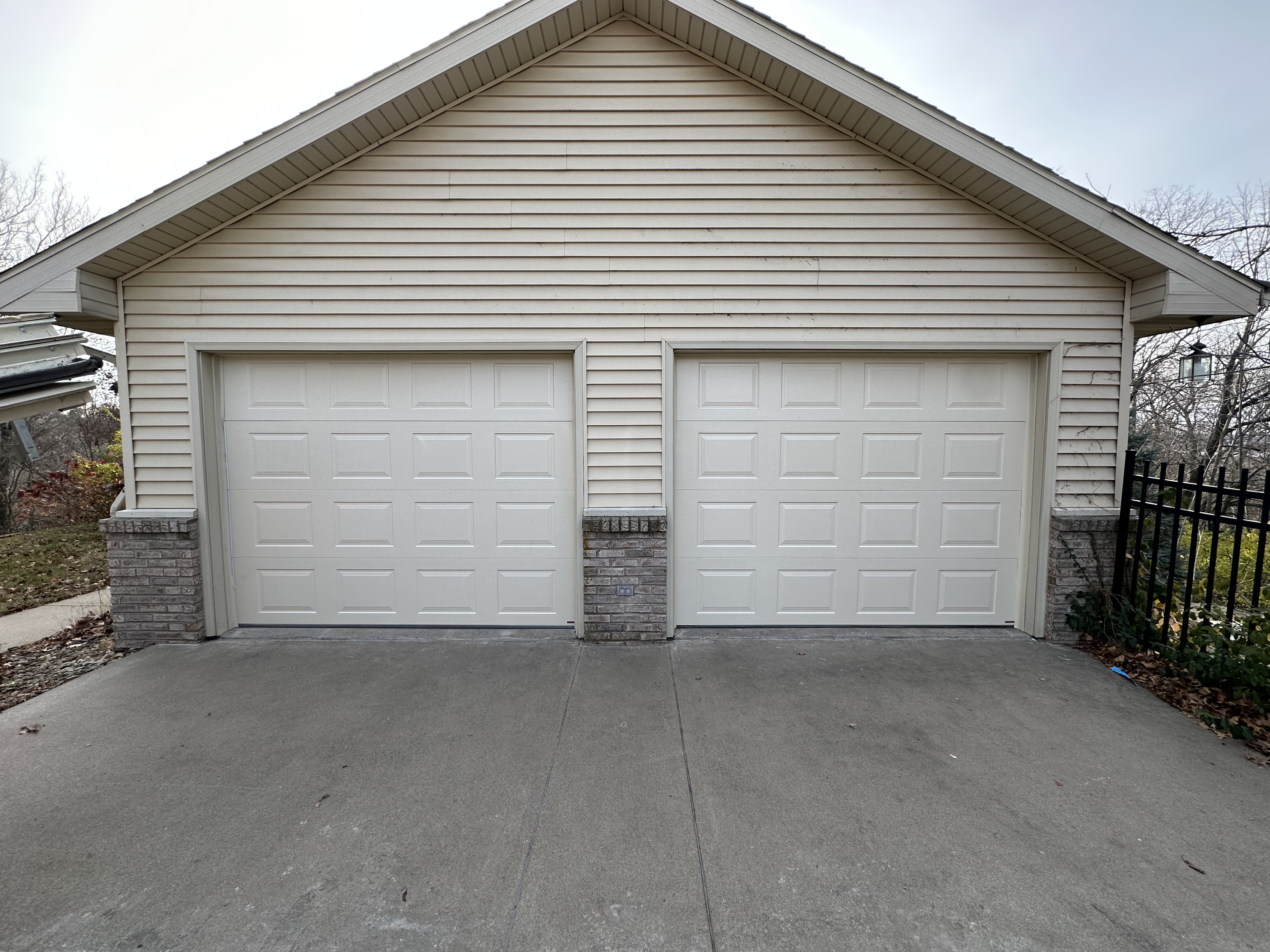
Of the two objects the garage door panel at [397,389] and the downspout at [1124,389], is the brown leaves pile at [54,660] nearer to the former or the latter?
the garage door panel at [397,389]

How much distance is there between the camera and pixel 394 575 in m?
4.49

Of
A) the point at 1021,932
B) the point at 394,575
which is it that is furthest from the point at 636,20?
the point at 1021,932

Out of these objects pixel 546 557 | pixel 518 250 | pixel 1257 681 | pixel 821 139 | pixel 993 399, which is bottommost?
pixel 1257 681

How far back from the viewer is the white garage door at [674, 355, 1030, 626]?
14.3 ft

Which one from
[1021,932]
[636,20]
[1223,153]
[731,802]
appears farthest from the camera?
[1223,153]

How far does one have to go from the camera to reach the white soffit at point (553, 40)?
3736mm

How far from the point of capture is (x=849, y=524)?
176 inches

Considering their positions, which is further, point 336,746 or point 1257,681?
point 1257,681

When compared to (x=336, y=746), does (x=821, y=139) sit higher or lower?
higher

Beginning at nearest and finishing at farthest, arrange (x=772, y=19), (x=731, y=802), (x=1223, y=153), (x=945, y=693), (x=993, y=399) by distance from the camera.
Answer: (x=731, y=802)
(x=945, y=693)
(x=772, y=19)
(x=993, y=399)
(x=1223, y=153)

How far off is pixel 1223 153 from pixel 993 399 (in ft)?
47.4

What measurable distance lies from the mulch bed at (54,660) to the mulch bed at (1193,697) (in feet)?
23.5

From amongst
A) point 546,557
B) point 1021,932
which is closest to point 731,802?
point 1021,932

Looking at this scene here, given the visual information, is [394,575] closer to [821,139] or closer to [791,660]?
[791,660]
